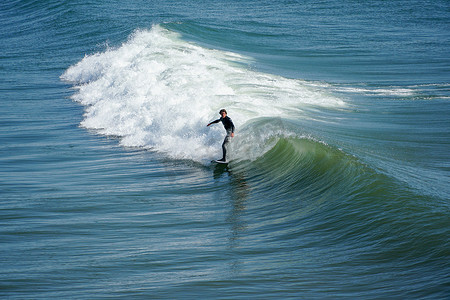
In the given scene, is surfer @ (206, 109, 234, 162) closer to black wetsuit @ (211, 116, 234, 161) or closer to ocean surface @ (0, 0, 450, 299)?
black wetsuit @ (211, 116, 234, 161)

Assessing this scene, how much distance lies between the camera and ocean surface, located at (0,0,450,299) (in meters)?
7.25

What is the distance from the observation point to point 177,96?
1828 centimetres

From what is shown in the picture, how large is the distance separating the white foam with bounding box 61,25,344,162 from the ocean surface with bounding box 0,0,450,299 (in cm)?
8

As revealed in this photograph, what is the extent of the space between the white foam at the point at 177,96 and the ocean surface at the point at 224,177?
0.26 ft

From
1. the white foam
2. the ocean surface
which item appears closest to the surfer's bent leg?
the ocean surface

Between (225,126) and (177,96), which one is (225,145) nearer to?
(225,126)

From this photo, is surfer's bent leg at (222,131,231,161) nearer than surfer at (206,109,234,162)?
No

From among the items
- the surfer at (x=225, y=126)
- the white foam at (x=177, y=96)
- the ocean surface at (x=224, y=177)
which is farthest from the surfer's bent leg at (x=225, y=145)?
the white foam at (x=177, y=96)

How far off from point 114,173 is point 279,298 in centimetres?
708

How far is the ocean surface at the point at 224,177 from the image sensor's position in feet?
23.8

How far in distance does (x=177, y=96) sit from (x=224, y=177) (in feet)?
20.6

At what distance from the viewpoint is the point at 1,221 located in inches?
379

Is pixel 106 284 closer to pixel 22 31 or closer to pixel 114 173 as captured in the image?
pixel 114 173

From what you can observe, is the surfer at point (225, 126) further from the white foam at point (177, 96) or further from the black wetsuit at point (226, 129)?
the white foam at point (177, 96)
